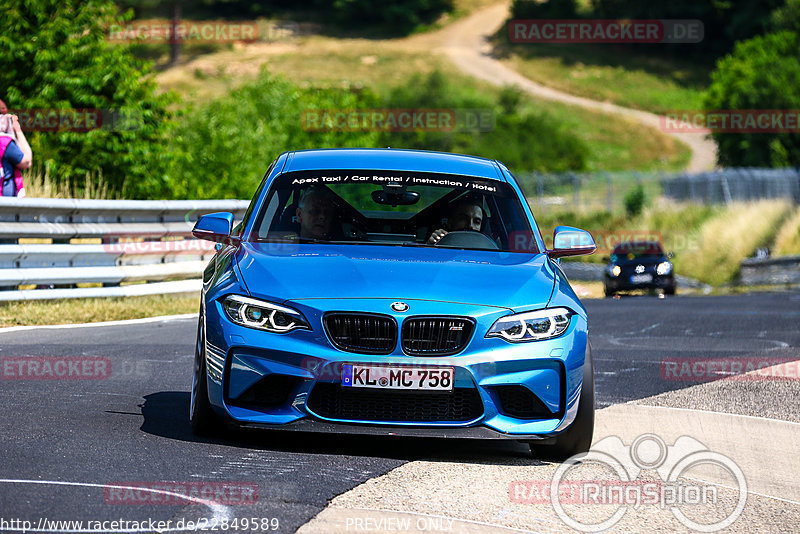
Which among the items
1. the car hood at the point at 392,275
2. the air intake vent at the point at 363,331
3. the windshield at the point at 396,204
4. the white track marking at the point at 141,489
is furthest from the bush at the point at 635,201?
the white track marking at the point at 141,489

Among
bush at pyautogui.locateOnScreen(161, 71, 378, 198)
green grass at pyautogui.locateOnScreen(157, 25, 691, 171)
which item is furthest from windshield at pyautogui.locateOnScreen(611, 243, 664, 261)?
green grass at pyautogui.locateOnScreen(157, 25, 691, 171)

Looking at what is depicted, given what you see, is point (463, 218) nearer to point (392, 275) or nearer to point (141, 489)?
point (392, 275)

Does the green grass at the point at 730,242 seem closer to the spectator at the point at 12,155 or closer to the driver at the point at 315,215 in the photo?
the spectator at the point at 12,155

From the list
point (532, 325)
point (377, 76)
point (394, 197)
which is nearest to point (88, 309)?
point (394, 197)

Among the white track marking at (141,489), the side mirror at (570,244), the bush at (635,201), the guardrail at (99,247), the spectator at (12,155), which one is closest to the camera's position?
the white track marking at (141,489)

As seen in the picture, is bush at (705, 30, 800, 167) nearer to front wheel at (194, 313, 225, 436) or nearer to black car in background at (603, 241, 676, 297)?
black car in background at (603, 241, 676, 297)

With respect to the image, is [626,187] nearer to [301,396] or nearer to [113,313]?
[113,313]

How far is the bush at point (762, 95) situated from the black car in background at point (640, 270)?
25.4 m

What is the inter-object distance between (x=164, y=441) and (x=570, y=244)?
2.60 m

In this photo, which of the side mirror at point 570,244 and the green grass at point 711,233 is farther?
the green grass at point 711,233

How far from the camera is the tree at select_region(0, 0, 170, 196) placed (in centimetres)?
2041

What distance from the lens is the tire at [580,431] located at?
652 centimetres

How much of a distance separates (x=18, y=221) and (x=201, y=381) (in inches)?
274

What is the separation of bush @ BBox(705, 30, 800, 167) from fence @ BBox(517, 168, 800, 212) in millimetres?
4498
